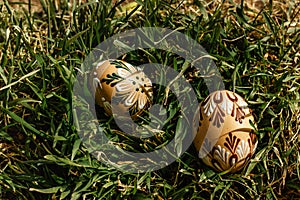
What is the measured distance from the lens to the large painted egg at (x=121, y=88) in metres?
1.86

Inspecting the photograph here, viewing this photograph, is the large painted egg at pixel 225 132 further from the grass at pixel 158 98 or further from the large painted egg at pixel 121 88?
the large painted egg at pixel 121 88

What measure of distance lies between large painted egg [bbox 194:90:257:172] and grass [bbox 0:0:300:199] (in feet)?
0.21

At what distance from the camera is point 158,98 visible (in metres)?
1.96

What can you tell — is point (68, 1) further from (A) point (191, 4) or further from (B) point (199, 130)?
(B) point (199, 130)

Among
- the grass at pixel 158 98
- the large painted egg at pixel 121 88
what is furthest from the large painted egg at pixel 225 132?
the large painted egg at pixel 121 88

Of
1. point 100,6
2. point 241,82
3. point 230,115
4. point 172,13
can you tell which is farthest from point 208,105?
point 100,6

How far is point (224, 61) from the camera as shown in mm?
2068

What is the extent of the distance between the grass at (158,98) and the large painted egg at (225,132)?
63 millimetres

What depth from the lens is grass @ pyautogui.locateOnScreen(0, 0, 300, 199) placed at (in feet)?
6.17

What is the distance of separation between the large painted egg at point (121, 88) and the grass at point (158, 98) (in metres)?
0.08

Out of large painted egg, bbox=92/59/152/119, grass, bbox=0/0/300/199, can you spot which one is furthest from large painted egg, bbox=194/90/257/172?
large painted egg, bbox=92/59/152/119

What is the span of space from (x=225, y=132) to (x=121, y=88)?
31 centimetres

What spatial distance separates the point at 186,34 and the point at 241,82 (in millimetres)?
226

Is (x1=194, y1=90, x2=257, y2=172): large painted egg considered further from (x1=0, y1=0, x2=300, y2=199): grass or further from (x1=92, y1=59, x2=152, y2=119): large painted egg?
(x1=92, y1=59, x2=152, y2=119): large painted egg
